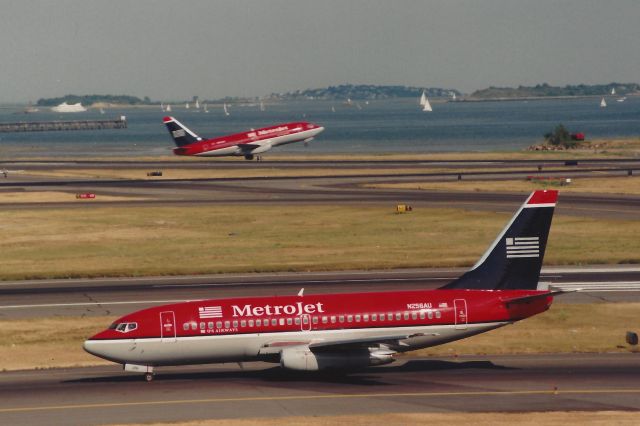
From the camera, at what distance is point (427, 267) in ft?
248

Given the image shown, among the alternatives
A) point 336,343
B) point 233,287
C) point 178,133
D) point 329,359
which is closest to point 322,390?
point 329,359

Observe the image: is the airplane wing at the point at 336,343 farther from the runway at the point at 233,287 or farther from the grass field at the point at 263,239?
the grass field at the point at 263,239

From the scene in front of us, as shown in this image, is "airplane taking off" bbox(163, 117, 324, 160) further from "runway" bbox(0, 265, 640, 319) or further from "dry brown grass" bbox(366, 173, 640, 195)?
"runway" bbox(0, 265, 640, 319)

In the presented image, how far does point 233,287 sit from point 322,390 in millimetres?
26766

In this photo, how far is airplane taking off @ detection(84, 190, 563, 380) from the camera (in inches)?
1731

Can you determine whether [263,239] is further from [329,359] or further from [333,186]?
[329,359]

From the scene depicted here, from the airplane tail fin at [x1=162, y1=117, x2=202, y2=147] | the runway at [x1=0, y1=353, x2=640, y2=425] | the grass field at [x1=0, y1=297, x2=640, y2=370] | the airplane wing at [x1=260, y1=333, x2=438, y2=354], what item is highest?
the airplane tail fin at [x1=162, y1=117, x2=202, y2=147]

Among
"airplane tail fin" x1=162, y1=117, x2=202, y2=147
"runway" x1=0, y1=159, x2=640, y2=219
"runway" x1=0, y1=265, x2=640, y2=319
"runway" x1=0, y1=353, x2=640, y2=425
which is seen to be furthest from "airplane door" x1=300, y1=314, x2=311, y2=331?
"airplane tail fin" x1=162, y1=117, x2=202, y2=147

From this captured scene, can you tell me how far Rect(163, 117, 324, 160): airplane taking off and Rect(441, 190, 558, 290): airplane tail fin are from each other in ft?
406

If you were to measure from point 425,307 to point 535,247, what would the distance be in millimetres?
6484

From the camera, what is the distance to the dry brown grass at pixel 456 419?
38.2 metres

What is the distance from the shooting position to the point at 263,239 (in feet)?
293

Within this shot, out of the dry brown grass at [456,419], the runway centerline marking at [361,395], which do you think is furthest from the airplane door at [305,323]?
the dry brown grass at [456,419]

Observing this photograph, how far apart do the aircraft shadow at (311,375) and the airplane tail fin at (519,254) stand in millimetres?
4085
